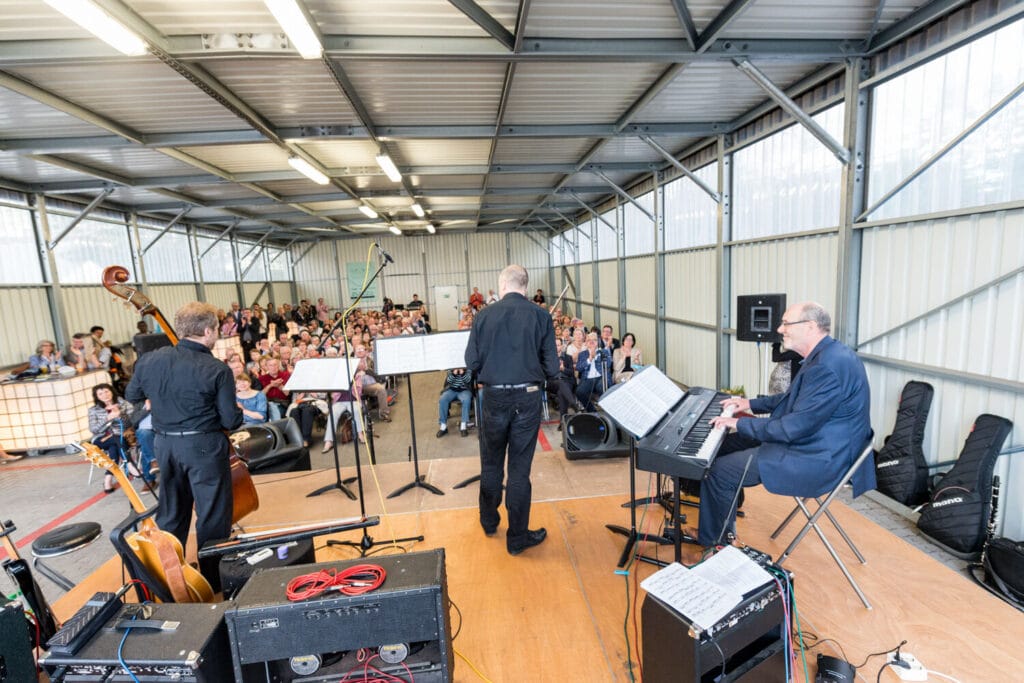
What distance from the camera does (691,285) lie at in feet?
24.7

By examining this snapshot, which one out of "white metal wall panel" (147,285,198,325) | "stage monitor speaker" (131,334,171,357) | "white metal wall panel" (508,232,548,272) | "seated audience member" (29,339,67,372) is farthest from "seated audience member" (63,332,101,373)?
"white metal wall panel" (508,232,548,272)

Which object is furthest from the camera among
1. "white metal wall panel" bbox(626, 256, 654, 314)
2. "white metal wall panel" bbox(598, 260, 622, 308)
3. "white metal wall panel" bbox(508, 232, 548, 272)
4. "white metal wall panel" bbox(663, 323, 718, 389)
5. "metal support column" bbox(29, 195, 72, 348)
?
"white metal wall panel" bbox(508, 232, 548, 272)

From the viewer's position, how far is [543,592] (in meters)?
2.60

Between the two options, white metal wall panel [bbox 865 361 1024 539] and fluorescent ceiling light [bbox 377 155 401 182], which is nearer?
white metal wall panel [bbox 865 361 1024 539]

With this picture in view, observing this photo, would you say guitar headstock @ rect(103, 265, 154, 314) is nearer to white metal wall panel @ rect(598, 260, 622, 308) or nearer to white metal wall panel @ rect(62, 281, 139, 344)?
white metal wall panel @ rect(62, 281, 139, 344)

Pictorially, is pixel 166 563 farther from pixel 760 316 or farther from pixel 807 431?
pixel 760 316

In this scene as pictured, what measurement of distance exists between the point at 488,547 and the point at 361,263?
17.7 metres

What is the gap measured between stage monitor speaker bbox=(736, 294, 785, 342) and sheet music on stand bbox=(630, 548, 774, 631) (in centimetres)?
302

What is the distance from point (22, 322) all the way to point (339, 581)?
8.79 meters

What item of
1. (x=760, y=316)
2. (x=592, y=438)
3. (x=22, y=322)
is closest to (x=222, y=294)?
(x=22, y=322)

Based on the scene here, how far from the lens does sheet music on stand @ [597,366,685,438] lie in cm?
239

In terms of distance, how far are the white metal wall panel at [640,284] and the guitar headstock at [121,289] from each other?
25.4 ft

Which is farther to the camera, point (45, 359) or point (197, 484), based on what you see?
point (45, 359)

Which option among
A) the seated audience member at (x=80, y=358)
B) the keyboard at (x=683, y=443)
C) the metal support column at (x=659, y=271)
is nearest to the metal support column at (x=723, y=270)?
the metal support column at (x=659, y=271)
